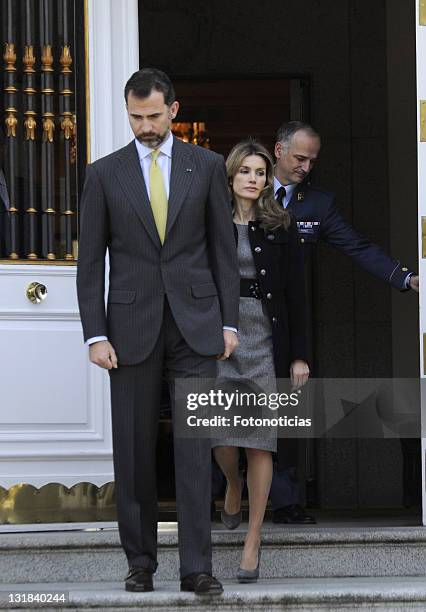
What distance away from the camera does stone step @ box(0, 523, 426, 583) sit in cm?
537

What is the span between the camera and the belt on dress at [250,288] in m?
5.32

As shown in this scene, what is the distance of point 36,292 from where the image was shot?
5.73 metres

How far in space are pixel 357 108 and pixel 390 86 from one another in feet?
0.75

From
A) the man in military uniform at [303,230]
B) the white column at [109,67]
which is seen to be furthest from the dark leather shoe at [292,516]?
the white column at [109,67]

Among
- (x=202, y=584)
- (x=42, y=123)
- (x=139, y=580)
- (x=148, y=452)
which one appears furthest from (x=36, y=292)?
(x=202, y=584)

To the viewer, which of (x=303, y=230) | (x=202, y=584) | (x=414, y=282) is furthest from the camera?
(x=303, y=230)

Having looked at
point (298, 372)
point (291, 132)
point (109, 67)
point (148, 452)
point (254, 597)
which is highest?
point (109, 67)

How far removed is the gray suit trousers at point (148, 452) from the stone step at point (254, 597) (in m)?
0.11

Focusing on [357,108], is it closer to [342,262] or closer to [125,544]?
[342,262]

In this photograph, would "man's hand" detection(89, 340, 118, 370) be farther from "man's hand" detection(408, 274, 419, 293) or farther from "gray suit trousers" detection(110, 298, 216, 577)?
"man's hand" detection(408, 274, 419, 293)

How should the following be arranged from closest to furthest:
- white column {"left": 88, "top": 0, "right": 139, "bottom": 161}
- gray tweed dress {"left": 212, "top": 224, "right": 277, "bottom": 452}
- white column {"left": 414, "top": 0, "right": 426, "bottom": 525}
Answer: gray tweed dress {"left": 212, "top": 224, "right": 277, "bottom": 452} → white column {"left": 414, "top": 0, "right": 426, "bottom": 525} → white column {"left": 88, "top": 0, "right": 139, "bottom": 161}

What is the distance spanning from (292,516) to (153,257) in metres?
1.65

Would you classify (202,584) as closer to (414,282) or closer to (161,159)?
(161,159)

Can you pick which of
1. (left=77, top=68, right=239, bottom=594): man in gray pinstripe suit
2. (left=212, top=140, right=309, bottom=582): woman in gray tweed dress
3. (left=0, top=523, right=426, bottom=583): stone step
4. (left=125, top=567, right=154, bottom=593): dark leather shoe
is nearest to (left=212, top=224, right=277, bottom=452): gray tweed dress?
(left=212, top=140, right=309, bottom=582): woman in gray tweed dress
